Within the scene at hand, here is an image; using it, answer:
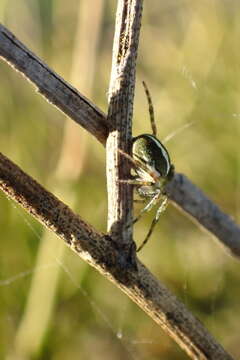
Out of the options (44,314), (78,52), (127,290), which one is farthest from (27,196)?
(78,52)

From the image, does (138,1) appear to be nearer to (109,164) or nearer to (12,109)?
(109,164)

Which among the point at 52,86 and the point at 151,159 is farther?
the point at 151,159

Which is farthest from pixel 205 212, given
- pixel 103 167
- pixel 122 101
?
pixel 103 167

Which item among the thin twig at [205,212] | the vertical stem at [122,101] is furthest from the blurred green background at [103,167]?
the vertical stem at [122,101]

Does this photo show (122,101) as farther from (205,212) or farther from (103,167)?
(103,167)

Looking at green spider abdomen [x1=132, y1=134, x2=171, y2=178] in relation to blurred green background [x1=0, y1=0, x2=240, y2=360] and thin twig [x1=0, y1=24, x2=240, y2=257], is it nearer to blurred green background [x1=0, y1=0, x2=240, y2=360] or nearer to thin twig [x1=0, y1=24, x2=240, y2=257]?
thin twig [x1=0, y1=24, x2=240, y2=257]

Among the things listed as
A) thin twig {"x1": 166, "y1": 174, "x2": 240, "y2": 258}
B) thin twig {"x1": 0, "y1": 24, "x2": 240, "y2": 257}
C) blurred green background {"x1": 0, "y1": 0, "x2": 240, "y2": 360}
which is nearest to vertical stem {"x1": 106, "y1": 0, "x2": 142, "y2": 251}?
thin twig {"x1": 0, "y1": 24, "x2": 240, "y2": 257}
